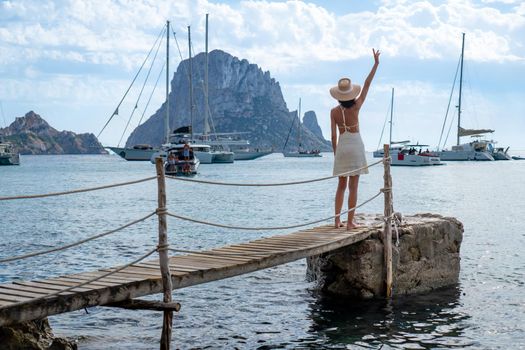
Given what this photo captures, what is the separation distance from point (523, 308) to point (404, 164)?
85671 millimetres

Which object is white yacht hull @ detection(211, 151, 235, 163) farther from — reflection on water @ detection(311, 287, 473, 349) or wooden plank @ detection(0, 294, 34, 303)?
wooden plank @ detection(0, 294, 34, 303)

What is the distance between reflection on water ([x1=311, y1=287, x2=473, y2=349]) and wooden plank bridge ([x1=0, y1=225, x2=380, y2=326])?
41.6 inches

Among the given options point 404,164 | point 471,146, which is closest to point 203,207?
point 404,164

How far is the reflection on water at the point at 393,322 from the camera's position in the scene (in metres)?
8.52

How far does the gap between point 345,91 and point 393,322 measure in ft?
10.9

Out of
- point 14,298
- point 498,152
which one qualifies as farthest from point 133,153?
point 14,298

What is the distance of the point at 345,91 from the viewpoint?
9859mm

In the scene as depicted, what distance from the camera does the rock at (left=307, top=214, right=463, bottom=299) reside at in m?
10.3

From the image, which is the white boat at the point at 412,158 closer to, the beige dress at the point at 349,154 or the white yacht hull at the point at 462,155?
the white yacht hull at the point at 462,155

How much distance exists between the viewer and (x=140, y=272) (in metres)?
7.37

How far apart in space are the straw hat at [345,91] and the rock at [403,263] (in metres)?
2.07

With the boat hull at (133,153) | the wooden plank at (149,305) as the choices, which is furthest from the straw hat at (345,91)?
the boat hull at (133,153)

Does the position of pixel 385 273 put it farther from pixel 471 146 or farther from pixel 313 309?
pixel 471 146

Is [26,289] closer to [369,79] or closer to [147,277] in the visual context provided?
[147,277]
